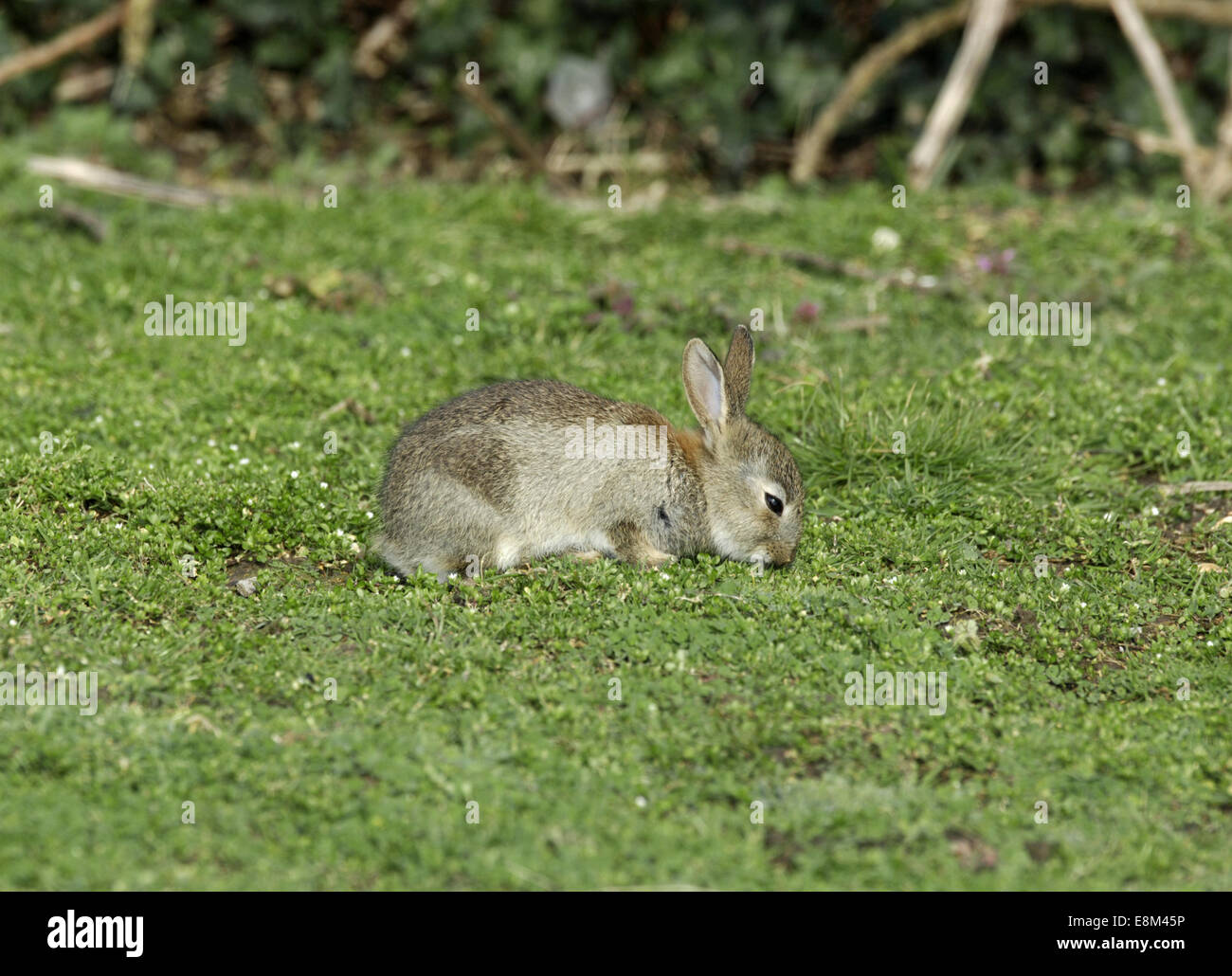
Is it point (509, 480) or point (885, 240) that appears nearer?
point (509, 480)

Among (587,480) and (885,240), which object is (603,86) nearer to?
(885,240)

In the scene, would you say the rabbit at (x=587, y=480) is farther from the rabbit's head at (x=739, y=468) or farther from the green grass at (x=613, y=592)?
the green grass at (x=613, y=592)

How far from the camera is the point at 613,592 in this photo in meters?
7.02

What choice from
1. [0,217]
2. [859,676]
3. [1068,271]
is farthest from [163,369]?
[1068,271]

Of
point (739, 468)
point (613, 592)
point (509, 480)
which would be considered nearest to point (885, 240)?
point (739, 468)

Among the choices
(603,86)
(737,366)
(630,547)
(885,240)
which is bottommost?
(630,547)

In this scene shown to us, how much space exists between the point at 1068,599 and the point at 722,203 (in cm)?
678

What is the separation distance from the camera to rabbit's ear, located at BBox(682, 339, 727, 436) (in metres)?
7.58

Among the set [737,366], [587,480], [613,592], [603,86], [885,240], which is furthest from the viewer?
[603,86]

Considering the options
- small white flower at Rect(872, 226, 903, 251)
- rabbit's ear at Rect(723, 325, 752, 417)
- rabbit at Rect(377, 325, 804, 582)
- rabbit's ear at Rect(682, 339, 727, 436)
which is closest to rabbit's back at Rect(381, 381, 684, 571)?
rabbit at Rect(377, 325, 804, 582)

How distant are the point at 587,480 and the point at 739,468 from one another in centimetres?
86

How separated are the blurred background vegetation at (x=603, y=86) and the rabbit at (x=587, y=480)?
6.41m
